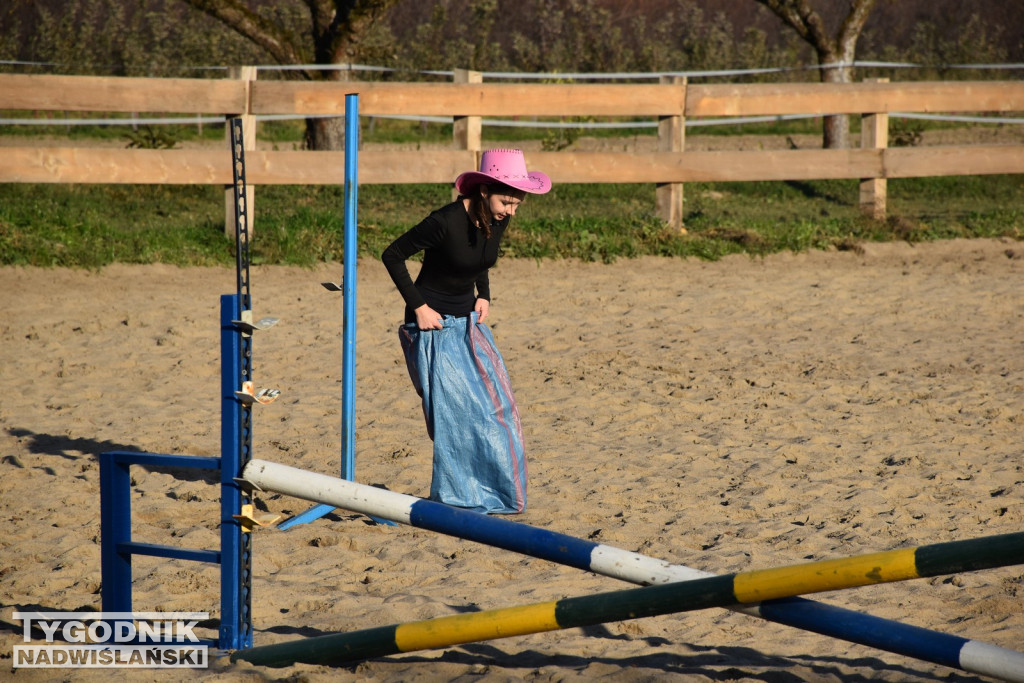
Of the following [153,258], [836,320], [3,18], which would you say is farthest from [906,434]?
[3,18]

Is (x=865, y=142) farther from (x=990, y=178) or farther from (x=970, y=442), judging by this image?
(x=970, y=442)

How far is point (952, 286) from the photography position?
884cm

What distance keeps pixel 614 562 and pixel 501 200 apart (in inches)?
73.9

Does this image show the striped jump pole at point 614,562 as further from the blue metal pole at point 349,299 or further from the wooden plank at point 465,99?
the wooden plank at point 465,99

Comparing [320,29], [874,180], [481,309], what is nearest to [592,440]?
[481,309]

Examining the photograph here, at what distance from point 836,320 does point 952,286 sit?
4.99 feet

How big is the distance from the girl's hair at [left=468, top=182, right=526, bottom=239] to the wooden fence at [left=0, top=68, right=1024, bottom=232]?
5.09m

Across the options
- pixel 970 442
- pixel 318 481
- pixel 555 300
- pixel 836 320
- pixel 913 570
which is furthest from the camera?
pixel 555 300

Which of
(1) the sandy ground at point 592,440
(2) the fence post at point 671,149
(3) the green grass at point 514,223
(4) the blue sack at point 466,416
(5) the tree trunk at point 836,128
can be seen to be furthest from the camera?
(5) the tree trunk at point 836,128

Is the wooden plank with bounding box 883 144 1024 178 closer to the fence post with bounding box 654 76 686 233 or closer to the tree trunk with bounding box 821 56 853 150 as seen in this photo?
the fence post with bounding box 654 76 686 233

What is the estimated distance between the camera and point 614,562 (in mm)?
2643

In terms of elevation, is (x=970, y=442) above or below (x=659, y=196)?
below

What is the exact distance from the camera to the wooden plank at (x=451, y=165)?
29.3 feet

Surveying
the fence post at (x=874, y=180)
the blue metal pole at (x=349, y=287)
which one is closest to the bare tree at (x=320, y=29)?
the fence post at (x=874, y=180)
